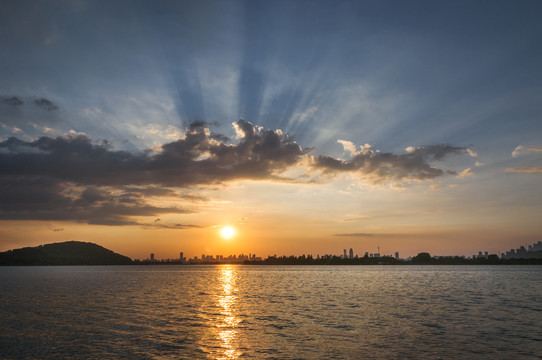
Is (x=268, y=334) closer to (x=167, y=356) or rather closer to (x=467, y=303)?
(x=167, y=356)

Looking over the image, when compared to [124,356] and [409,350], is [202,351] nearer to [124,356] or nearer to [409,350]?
[124,356]

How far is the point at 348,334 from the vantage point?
37281 millimetres

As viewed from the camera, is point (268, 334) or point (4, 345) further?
point (268, 334)

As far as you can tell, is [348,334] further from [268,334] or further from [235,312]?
[235,312]

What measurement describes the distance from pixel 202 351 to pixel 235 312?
985 inches

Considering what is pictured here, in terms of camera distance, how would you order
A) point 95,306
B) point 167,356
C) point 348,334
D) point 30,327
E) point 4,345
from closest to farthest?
point 167,356 < point 4,345 < point 348,334 < point 30,327 < point 95,306

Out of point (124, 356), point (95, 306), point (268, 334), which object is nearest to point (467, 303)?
point (268, 334)

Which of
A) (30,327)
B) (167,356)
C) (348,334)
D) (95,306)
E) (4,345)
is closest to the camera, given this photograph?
(167,356)

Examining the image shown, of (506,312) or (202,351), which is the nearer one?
(202,351)

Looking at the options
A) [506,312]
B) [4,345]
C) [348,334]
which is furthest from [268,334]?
[506,312]

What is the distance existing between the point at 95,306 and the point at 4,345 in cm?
3092

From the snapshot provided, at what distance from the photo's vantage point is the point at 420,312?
5400 cm

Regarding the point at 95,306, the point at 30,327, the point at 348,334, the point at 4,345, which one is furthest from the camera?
the point at 95,306

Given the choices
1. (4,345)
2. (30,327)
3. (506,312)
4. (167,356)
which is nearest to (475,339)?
(506,312)
